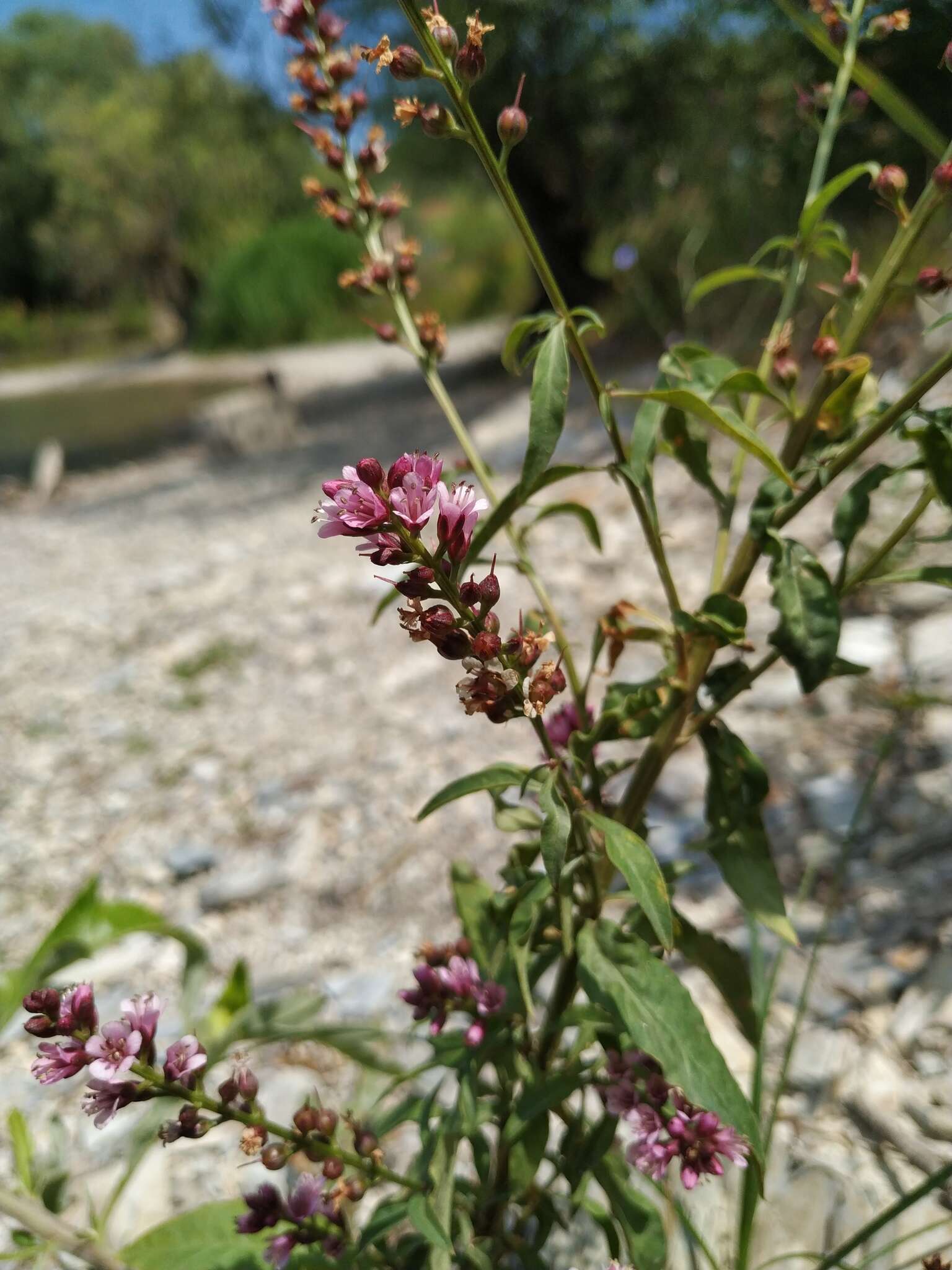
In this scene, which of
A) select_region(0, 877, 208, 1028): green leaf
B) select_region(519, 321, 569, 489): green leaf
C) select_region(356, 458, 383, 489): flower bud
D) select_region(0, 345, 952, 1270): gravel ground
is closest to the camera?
select_region(356, 458, 383, 489): flower bud

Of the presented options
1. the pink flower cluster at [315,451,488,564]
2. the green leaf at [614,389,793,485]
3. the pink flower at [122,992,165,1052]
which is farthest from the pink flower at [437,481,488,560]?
the pink flower at [122,992,165,1052]

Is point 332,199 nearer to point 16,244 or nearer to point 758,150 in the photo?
point 758,150

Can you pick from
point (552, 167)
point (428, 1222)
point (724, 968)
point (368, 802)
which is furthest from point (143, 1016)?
point (552, 167)

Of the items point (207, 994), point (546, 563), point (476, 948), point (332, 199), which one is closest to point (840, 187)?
point (332, 199)

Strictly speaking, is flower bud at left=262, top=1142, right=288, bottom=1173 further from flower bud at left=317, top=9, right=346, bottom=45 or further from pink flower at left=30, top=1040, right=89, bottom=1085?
flower bud at left=317, top=9, right=346, bottom=45

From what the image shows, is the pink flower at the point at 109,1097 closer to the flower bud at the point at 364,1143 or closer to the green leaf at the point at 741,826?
the flower bud at the point at 364,1143
